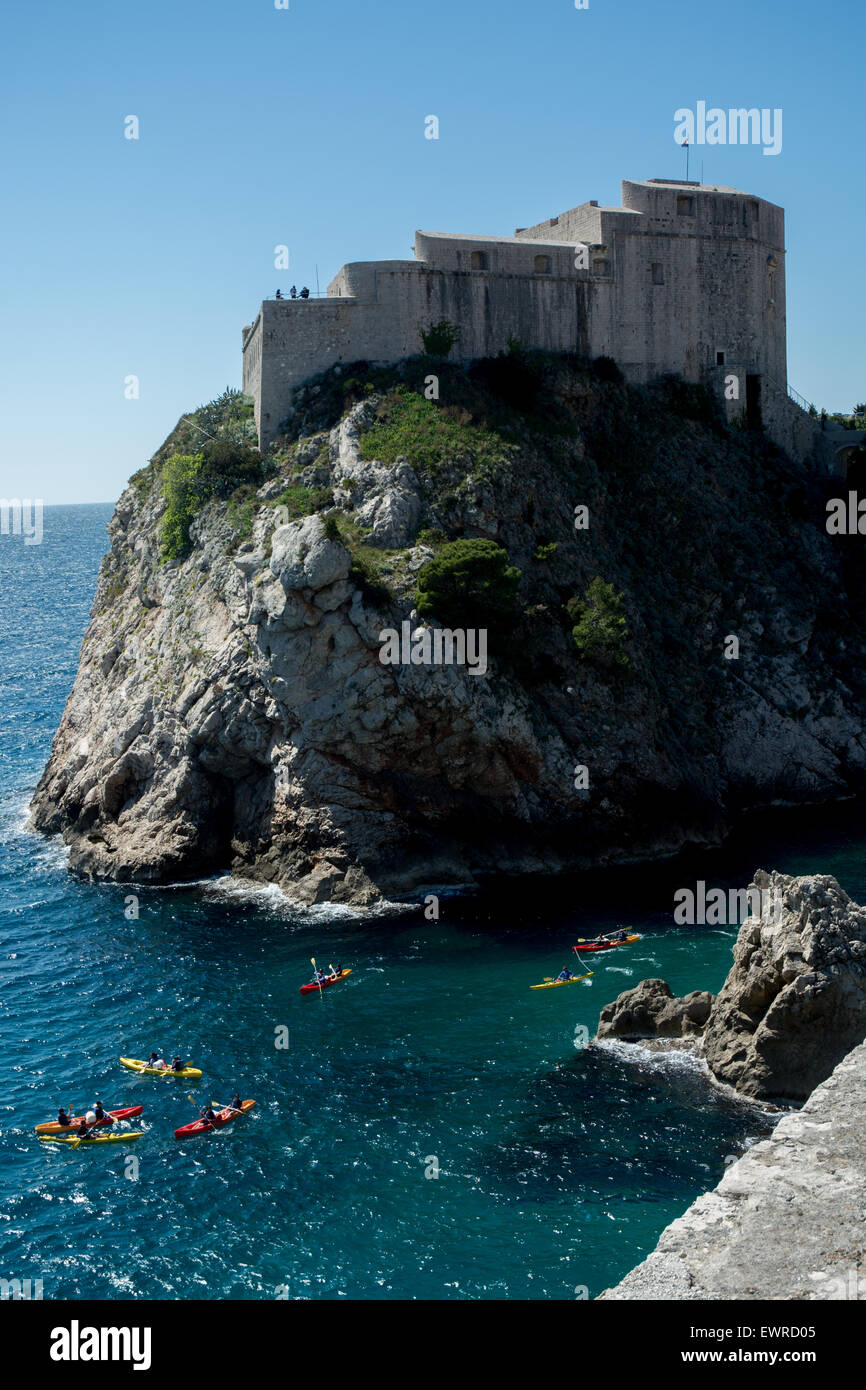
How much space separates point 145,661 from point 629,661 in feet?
68.9

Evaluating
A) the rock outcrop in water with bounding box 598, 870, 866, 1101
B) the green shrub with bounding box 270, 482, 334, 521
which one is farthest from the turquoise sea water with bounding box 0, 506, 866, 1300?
the green shrub with bounding box 270, 482, 334, 521

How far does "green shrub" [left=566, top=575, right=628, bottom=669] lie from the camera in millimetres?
50844

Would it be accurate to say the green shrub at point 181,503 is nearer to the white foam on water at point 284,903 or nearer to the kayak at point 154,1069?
the white foam on water at point 284,903

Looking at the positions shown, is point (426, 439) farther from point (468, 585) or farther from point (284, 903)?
point (284, 903)

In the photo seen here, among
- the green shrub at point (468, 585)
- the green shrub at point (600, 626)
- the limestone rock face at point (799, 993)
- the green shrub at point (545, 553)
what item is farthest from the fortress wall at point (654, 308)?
the limestone rock face at point (799, 993)

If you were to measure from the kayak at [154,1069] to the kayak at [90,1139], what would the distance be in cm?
263

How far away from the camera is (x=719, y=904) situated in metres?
45.0

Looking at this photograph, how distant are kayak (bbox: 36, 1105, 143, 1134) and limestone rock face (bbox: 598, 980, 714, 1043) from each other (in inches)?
496

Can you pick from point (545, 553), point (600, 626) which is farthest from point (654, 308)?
point (600, 626)

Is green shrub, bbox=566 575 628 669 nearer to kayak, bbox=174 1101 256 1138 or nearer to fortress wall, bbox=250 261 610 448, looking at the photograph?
fortress wall, bbox=250 261 610 448

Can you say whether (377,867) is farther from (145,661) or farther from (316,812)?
(145,661)

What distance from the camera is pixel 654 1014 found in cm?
3475

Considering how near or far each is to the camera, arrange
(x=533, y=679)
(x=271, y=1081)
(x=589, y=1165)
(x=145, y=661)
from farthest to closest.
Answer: (x=145, y=661) < (x=533, y=679) < (x=271, y=1081) < (x=589, y=1165)
